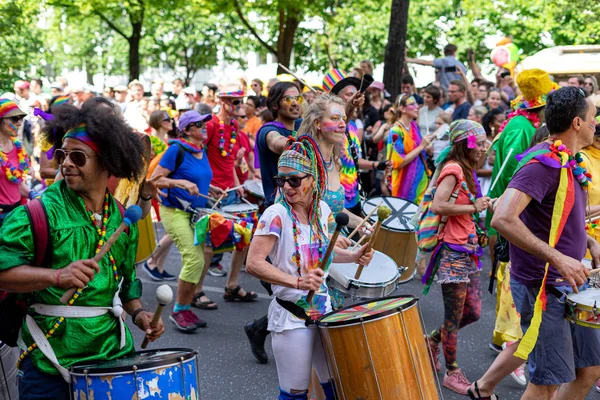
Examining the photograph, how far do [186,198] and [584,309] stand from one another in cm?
377

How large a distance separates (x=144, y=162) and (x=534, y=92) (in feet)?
13.4

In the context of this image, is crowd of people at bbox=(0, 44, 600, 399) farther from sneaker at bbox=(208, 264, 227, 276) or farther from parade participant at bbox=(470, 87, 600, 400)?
sneaker at bbox=(208, 264, 227, 276)

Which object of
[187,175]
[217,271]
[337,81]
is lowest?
[217,271]

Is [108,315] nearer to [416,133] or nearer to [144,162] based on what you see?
[144,162]

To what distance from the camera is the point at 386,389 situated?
3.41 metres

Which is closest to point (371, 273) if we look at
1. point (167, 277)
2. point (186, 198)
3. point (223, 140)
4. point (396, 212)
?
point (396, 212)

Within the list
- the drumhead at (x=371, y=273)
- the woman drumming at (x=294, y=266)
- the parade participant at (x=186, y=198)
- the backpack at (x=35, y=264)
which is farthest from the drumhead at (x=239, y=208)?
the backpack at (x=35, y=264)

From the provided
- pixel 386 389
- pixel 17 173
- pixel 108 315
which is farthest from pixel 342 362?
pixel 17 173

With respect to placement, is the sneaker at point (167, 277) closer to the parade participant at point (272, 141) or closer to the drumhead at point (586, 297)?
the parade participant at point (272, 141)

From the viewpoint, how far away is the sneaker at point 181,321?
21.2 ft

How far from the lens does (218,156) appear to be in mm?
7637

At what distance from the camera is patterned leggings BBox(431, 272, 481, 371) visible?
522 centimetres

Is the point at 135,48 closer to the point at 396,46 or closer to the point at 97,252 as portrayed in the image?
the point at 396,46

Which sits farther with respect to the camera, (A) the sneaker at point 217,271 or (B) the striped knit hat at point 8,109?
(A) the sneaker at point 217,271
